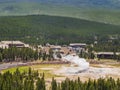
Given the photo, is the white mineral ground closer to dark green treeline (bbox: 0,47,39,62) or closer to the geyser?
the geyser

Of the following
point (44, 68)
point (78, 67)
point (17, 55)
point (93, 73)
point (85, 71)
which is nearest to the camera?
point (93, 73)

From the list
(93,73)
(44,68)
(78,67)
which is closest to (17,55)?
(44,68)

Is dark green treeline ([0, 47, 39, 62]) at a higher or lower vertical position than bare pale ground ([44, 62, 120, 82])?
higher

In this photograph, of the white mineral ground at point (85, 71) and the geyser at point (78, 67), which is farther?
the geyser at point (78, 67)

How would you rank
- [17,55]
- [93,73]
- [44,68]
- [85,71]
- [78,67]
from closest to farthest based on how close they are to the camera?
[93,73] → [85,71] → [78,67] → [44,68] → [17,55]

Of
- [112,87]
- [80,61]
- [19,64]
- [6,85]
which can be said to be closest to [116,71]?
[80,61]

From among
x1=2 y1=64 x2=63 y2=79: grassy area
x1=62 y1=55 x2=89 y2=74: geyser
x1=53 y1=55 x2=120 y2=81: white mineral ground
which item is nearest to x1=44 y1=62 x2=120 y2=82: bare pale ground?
x1=53 y1=55 x2=120 y2=81: white mineral ground

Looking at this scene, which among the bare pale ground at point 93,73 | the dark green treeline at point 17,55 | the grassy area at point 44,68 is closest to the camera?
the bare pale ground at point 93,73

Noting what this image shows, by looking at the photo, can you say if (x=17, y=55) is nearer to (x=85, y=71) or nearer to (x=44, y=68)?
(x=44, y=68)

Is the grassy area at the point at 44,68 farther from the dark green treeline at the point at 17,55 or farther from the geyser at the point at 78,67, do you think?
the dark green treeline at the point at 17,55

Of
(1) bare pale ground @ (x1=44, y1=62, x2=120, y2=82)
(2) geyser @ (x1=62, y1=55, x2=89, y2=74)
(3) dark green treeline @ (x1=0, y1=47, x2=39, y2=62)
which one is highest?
(3) dark green treeline @ (x1=0, y1=47, x2=39, y2=62)

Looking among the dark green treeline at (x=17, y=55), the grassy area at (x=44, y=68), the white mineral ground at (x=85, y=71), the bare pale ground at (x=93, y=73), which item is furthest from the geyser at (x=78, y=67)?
the dark green treeline at (x=17, y=55)
